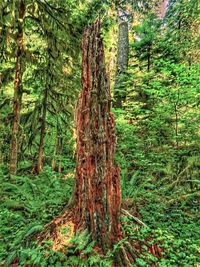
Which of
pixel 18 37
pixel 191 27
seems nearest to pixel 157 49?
pixel 191 27

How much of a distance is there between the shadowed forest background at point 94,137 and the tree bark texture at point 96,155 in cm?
2

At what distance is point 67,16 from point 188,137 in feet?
14.0

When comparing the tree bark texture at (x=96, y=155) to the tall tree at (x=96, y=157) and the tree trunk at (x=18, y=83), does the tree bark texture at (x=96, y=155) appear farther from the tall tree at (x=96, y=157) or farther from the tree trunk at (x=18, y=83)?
the tree trunk at (x=18, y=83)

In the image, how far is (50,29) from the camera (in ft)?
20.3

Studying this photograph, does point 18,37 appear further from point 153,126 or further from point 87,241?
point 87,241

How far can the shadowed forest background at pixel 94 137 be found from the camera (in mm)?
3432

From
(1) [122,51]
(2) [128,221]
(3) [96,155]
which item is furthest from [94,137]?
(1) [122,51]

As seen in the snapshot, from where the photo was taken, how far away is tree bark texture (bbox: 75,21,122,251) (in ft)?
11.1

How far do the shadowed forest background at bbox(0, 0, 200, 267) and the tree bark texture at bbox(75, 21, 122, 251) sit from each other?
0.02 meters

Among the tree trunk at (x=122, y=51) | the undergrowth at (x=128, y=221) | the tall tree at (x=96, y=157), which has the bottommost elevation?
the undergrowth at (x=128, y=221)

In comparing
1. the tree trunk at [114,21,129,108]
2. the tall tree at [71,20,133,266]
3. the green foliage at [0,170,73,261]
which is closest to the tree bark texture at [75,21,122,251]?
the tall tree at [71,20,133,266]

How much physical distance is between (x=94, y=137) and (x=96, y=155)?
0.24 meters

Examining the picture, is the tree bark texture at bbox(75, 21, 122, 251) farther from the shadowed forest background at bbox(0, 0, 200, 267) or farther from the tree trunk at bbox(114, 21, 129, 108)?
the tree trunk at bbox(114, 21, 129, 108)

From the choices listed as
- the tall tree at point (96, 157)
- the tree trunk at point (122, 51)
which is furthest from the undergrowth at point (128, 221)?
the tree trunk at point (122, 51)
